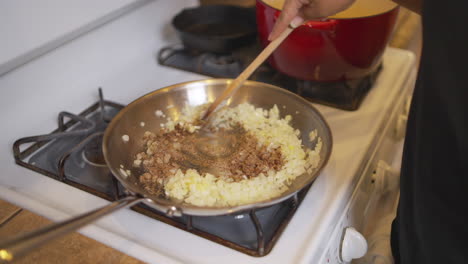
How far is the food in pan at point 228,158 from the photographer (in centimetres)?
64

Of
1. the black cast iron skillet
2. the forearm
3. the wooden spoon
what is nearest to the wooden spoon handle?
the wooden spoon

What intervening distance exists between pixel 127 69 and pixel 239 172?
529mm

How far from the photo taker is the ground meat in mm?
685

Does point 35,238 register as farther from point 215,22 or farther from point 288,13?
point 215,22

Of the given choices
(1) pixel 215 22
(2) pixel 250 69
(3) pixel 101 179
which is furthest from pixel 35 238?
(1) pixel 215 22

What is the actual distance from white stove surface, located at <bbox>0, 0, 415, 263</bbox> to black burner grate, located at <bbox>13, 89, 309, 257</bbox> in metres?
0.01

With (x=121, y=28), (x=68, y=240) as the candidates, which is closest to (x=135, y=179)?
(x=68, y=240)

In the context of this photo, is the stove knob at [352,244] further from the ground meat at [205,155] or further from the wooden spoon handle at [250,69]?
the wooden spoon handle at [250,69]

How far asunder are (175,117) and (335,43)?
13.7 inches

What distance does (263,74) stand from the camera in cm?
101

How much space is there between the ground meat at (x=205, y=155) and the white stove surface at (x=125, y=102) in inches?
3.1

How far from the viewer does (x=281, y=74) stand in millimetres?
996

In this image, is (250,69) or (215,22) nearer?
(250,69)

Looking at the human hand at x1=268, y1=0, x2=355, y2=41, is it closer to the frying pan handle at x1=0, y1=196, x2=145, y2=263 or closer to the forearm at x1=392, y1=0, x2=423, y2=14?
the forearm at x1=392, y1=0, x2=423, y2=14
